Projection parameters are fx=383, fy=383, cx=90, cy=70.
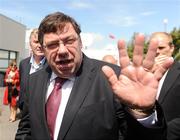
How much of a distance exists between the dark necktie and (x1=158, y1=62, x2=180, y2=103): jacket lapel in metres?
1.18

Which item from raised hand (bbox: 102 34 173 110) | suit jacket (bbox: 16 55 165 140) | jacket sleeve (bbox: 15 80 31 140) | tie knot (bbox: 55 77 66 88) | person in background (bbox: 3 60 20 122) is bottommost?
person in background (bbox: 3 60 20 122)

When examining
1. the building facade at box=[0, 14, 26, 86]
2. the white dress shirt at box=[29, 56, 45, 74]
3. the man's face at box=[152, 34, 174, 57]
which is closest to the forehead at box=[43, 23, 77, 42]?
the man's face at box=[152, 34, 174, 57]

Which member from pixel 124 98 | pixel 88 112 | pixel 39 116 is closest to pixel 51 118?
pixel 39 116

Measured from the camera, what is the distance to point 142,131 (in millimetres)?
2393

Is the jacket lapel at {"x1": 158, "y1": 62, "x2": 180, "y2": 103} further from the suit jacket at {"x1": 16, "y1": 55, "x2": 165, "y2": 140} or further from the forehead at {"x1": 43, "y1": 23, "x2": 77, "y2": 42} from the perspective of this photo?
the forehead at {"x1": 43, "y1": 23, "x2": 77, "y2": 42}

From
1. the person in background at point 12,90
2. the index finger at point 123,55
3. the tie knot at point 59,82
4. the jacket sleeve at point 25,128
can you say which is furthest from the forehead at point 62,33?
the person in background at point 12,90

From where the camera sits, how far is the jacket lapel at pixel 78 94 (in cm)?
285

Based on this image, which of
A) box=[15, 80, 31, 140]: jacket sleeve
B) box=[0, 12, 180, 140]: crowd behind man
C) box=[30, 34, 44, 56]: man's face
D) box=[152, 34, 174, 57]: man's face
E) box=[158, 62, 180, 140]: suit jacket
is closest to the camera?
box=[0, 12, 180, 140]: crowd behind man

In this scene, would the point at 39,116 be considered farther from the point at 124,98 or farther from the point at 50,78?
the point at 124,98

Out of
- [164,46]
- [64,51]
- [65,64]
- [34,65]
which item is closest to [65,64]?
[65,64]

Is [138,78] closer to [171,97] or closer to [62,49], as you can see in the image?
[62,49]

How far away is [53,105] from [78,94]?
0.22 m

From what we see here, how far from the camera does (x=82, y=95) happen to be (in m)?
2.91

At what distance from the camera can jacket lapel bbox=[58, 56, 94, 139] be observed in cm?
285
